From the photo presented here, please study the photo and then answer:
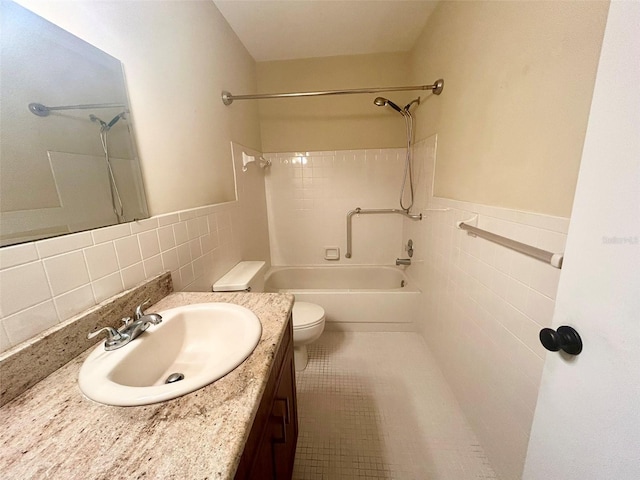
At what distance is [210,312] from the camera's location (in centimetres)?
85

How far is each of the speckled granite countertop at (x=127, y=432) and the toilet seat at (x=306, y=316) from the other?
103 centimetres

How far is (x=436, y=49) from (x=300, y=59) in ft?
4.02

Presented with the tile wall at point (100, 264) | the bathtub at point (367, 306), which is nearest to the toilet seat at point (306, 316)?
the bathtub at point (367, 306)

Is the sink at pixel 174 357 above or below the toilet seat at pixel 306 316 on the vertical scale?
above

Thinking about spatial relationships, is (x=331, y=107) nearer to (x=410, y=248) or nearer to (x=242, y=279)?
(x=410, y=248)

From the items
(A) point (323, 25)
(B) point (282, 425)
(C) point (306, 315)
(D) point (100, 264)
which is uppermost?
(A) point (323, 25)

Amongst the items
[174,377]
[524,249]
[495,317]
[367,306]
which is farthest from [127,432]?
[367,306]

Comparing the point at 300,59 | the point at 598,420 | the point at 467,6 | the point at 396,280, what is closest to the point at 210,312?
the point at 598,420

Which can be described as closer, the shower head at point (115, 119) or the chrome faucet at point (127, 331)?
the chrome faucet at point (127, 331)

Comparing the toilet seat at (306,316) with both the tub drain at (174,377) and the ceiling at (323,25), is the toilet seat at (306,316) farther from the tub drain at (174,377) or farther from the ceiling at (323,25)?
the ceiling at (323,25)

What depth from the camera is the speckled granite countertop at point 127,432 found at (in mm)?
381

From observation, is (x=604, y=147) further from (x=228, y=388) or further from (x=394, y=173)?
(x=394, y=173)

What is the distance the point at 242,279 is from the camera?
4.78 ft

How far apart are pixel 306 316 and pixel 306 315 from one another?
14mm
